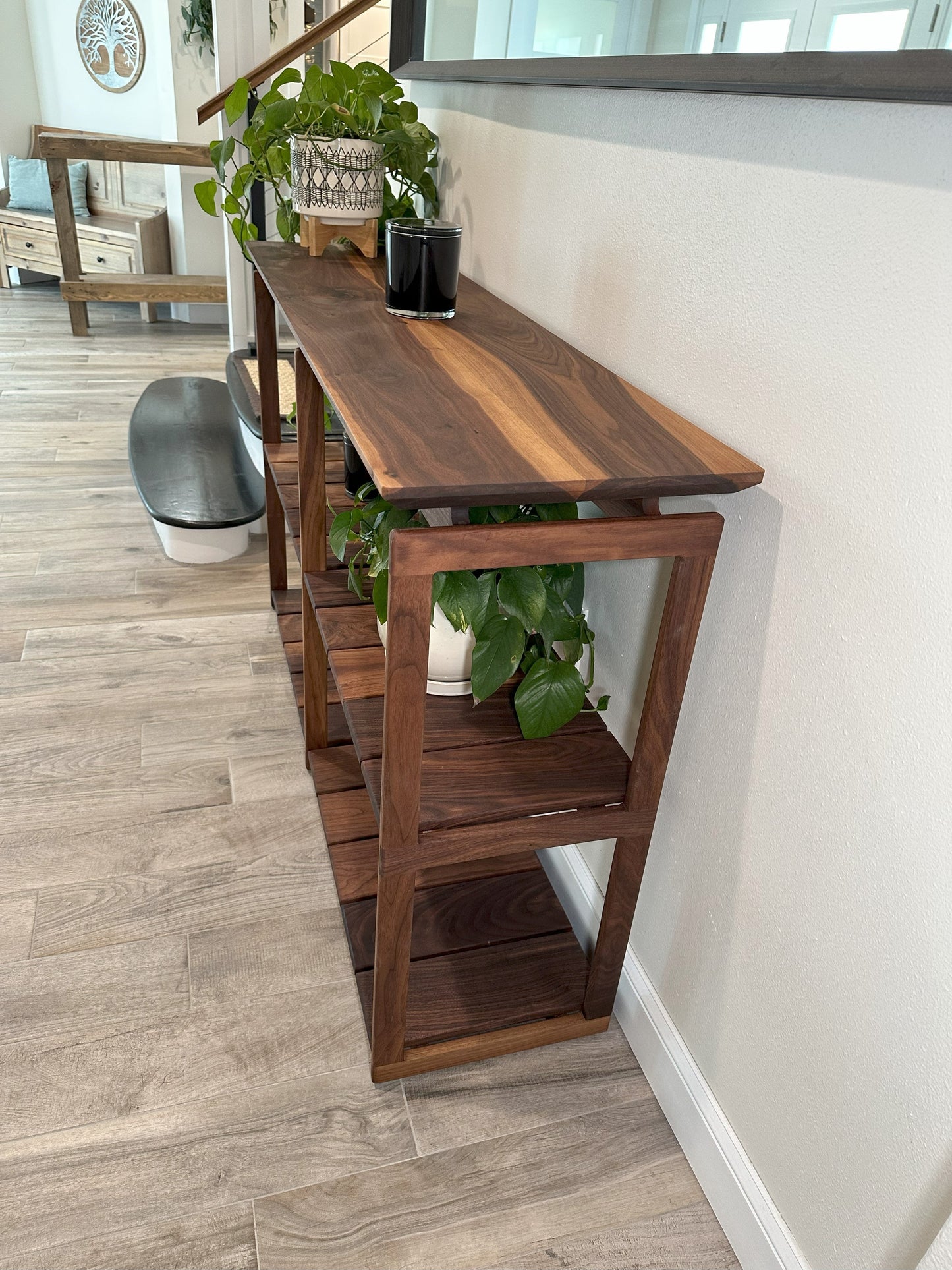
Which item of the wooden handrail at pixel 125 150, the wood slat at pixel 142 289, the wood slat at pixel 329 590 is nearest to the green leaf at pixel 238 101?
the wood slat at pixel 329 590

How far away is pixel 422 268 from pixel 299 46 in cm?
131

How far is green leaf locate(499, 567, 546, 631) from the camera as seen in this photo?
1.01 metres

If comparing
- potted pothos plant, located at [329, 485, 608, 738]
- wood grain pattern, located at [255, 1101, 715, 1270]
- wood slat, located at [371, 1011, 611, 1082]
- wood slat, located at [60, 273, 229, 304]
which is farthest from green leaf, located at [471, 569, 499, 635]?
wood slat, located at [60, 273, 229, 304]

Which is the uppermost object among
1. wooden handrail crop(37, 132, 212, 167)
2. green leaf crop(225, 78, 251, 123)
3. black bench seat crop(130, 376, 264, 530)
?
green leaf crop(225, 78, 251, 123)

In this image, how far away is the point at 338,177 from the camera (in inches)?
60.2

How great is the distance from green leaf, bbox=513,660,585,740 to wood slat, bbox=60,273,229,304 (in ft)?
12.4

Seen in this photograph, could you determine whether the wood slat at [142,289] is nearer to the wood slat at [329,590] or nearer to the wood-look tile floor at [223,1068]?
the wood-look tile floor at [223,1068]

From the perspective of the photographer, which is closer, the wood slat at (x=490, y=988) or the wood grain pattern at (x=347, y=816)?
the wood slat at (x=490, y=988)

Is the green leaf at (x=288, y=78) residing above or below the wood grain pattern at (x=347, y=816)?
above

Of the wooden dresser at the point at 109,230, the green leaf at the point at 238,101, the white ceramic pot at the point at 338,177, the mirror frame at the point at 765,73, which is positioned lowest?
the wooden dresser at the point at 109,230

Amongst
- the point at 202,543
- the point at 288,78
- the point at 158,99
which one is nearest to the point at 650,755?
the point at 288,78

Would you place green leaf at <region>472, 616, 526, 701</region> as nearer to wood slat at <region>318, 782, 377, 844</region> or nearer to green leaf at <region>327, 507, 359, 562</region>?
green leaf at <region>327, 507, 359, 562</region>

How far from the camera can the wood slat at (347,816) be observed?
160 cm

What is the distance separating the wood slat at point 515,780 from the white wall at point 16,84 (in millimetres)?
5580
